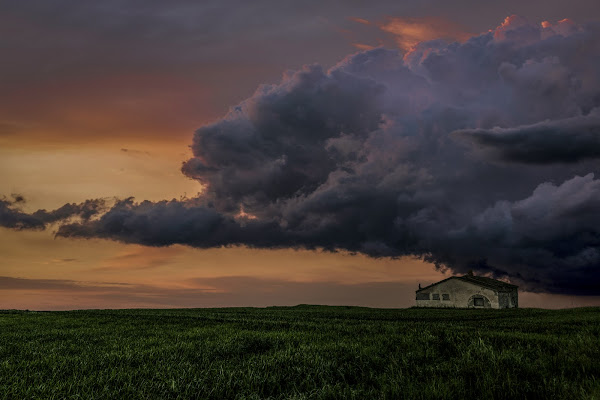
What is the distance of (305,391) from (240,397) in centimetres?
140

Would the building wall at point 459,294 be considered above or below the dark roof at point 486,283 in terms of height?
below

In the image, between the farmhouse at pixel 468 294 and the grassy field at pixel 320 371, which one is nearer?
the grassy field at pixel 320 371

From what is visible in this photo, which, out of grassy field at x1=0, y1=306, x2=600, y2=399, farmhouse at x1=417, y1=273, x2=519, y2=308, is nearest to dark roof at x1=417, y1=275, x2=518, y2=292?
farmhouse at x1=417, y1=273, x2=519, y2=308

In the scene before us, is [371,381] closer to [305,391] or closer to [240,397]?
[305,391]

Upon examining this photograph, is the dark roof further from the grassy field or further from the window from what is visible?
the grassy field

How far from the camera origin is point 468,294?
241ft

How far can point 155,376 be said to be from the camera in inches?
368

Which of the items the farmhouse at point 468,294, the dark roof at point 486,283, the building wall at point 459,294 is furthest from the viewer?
the dark roof at point 486,283

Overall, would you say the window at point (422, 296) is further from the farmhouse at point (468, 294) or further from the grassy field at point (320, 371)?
the grassy field at point (320, 371)

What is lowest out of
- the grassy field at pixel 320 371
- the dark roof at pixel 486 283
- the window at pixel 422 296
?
the window at pixel 422 296

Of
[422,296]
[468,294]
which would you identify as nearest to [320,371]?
[468,294]

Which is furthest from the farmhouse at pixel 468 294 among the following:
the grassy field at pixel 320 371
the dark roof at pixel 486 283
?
the grassy field at pixel 320 371

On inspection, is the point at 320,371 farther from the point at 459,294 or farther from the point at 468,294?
the point at 459,294

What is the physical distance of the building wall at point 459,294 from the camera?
234 feet
